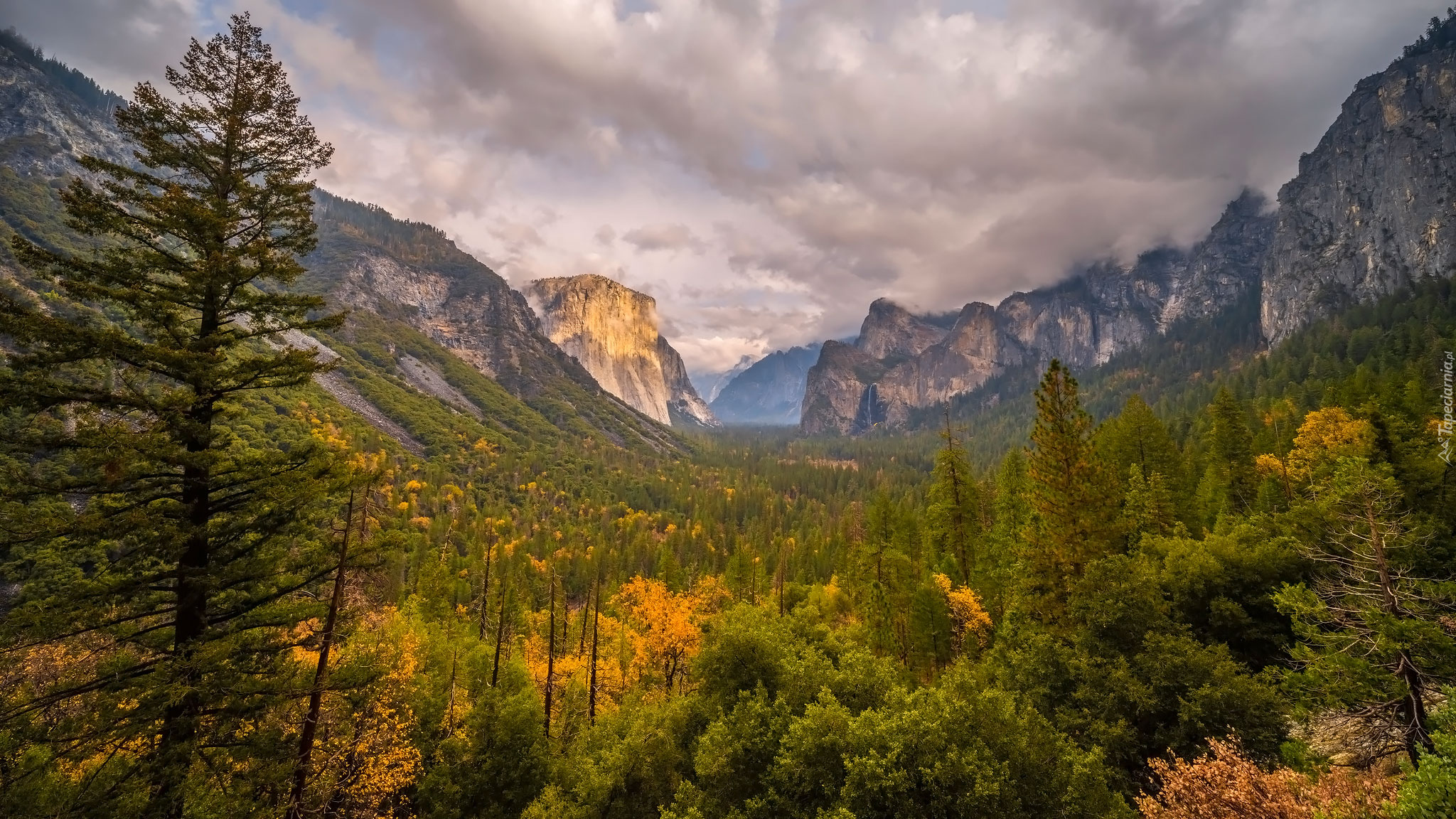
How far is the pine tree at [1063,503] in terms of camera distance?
Answer: 20359 mm

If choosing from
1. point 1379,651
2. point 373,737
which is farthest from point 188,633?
point 1379,651

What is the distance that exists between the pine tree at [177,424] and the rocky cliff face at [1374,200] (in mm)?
192491

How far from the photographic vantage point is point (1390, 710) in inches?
475

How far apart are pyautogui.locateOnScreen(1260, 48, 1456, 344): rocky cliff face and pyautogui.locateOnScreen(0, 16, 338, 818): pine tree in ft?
632

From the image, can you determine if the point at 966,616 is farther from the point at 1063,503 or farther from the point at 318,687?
the point at 318,687

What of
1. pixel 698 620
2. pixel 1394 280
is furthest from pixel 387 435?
pixel 1394 280

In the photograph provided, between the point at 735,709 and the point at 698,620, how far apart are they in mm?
18000

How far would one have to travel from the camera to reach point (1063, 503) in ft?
68.4

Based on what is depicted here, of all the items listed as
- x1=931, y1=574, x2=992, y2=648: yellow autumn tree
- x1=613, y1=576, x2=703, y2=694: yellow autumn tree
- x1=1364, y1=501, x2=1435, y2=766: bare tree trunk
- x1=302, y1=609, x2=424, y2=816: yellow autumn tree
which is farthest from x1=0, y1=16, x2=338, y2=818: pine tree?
x1=931, y1=574, x2=992, y2=648: yellow autumn tree

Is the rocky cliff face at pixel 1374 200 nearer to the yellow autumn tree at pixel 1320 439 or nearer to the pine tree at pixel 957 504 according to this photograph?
the yellow autumn tree at pixel 1320 439

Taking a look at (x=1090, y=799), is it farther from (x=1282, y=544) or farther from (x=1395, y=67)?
(x=1395, y=67)

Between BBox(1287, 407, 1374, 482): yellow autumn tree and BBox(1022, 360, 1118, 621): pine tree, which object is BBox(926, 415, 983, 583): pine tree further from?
BBox(1287, 407, 1374, 482): yellow autumn tree

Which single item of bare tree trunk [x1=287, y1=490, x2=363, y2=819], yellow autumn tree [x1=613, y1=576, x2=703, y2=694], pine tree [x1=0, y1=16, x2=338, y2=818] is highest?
pine tree [x1=0, y1=16, x2=338, y2=818]

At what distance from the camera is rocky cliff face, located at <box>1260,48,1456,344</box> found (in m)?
128
